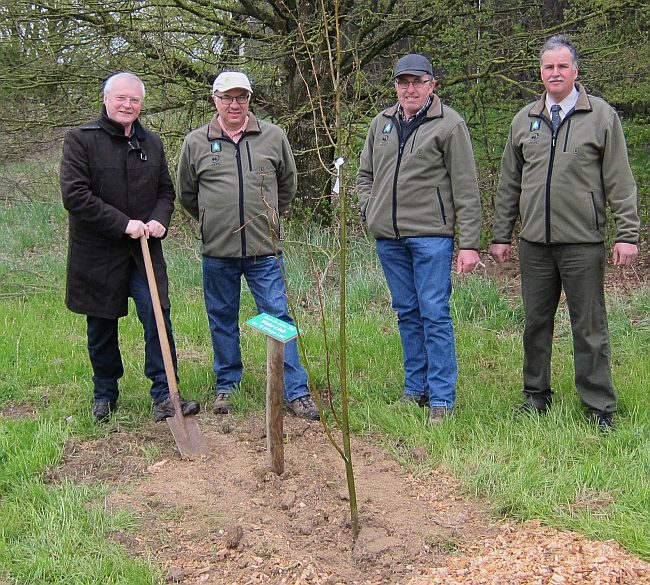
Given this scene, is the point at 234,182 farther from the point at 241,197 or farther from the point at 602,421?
the point at 602,421

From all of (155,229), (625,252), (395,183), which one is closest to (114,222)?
(155,229)

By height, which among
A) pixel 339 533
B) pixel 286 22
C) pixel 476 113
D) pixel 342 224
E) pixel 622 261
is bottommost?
pixel 339 533

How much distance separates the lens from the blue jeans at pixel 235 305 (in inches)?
190

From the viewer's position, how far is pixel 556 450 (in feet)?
13.3

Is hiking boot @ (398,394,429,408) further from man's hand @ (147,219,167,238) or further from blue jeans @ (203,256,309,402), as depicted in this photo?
man's hand @ (147,219,167,238)

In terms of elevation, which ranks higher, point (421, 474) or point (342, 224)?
point (342, 224)

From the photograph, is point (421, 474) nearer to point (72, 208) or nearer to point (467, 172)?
point (467, 172)

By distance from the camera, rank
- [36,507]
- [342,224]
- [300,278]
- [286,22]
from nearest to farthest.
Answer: [342,224] → [36,507] → [300,278] → [286,22]

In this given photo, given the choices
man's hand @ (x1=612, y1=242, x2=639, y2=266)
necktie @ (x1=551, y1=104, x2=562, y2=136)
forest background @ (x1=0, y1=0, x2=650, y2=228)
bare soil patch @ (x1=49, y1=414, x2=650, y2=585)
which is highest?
forest background @ (x1=0, y1=0, x2=650, y2=228)

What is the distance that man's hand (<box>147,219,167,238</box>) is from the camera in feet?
14.5

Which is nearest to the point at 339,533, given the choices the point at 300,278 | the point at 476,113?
the point at 300,278

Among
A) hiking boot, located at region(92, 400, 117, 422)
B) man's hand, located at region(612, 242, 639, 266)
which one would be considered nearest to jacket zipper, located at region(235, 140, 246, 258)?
hiking boot, located at region(92, 400, 117, 422)

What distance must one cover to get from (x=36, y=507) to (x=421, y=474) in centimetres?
193

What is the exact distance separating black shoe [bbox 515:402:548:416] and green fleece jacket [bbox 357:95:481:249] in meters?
1.03
